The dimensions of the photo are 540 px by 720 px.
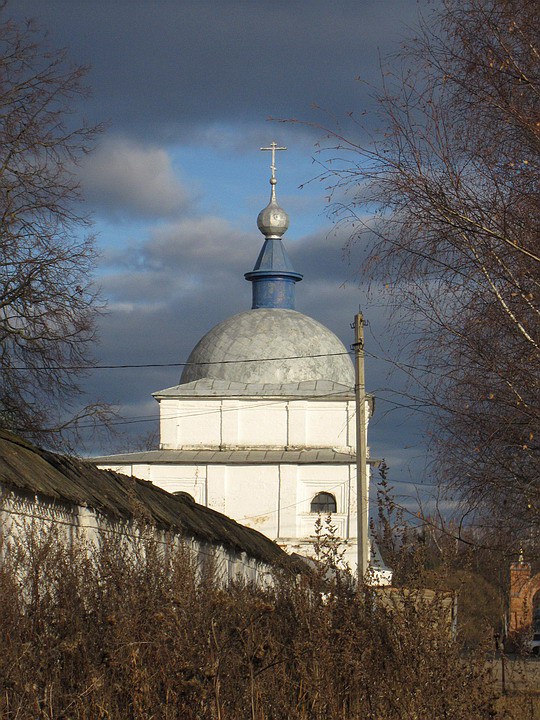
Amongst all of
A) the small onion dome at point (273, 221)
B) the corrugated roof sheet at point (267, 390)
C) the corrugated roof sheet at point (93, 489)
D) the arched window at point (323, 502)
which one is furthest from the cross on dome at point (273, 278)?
the corrugated roof sheet at point (93, 489)

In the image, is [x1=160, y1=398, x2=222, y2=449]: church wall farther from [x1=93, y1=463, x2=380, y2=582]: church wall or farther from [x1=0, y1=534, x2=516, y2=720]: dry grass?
[x1=0, y1=534, x2=516, y2=720]: dry grass

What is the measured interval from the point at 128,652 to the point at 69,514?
4.18 meters

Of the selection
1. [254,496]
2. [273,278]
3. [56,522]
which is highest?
[273,278]

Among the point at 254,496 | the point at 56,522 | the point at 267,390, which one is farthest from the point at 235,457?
the point at 56,522

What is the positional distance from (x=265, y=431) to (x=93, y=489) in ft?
77.3

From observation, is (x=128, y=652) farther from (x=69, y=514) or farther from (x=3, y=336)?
(x=3, y=336)

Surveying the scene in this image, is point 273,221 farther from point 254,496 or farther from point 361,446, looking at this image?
point 361,446

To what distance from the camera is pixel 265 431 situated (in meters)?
33.2

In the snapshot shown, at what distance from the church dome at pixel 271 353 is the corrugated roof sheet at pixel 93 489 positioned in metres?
18.9

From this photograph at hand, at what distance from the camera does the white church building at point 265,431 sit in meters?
31.6

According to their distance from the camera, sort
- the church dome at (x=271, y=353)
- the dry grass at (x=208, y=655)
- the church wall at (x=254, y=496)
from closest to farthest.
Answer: the dry grass at (x=208, y=655) < the church wall at (x=254, y=496) < the church dome at (x=271, y=353)

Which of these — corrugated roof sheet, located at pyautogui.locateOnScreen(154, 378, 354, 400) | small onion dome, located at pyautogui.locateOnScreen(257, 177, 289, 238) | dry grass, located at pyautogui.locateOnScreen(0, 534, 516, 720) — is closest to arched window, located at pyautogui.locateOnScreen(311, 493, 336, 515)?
corrugated roof sheet, located at pyautogui.locateOnScreen(154, 378, 354, 400)

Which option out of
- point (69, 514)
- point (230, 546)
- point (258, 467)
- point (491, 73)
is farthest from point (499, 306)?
point (258, 467)

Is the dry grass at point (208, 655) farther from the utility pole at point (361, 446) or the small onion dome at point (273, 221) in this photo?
the small onion dome at point (273, 221)
